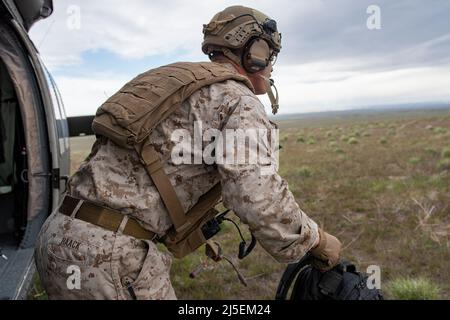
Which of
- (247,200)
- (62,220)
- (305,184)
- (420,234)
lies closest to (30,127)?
(62,220)

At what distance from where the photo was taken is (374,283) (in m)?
2.61

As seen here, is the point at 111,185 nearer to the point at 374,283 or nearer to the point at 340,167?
the point at 374,283

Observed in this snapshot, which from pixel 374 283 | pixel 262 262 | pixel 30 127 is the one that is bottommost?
pixel 262 262

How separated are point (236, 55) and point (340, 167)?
10.1m

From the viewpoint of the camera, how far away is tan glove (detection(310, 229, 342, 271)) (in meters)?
2.35

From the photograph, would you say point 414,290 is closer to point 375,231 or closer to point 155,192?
point 375,231

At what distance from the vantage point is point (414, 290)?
429 centimetres

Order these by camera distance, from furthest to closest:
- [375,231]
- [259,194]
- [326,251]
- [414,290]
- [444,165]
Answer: [444,165]
[375,231]
[414,290]
[326,251]
[259,194]

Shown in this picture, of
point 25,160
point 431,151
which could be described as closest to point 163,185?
point 25,160

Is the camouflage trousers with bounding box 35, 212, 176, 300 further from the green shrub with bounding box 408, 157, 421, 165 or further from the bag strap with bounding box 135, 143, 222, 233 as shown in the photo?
the green shrub with bounding box 408, 157, 421, 165
